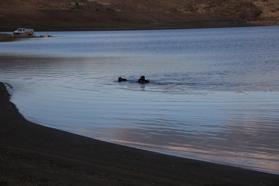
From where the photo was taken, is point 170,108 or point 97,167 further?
point 170,108

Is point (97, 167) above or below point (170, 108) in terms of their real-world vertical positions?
above

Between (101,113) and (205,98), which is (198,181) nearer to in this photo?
(101,113)

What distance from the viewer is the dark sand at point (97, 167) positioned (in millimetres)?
8414

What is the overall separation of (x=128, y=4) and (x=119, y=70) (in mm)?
163436

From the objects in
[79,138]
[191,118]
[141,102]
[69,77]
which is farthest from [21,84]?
[79,138]

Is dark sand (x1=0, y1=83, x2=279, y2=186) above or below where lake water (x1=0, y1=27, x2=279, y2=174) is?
above

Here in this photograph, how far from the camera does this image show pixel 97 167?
9305mm

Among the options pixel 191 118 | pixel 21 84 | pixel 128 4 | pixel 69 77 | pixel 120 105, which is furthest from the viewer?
pixel 128 4

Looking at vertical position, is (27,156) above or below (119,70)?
above

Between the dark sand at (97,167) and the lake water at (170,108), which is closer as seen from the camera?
the dark sand at (97,167)

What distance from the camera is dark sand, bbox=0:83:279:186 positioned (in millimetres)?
8414

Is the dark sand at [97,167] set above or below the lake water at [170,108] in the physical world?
above

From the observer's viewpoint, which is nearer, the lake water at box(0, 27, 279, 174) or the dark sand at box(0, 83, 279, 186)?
the dark sand at box(0, 83, 279, 186)

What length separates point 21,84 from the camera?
80.8 feet
